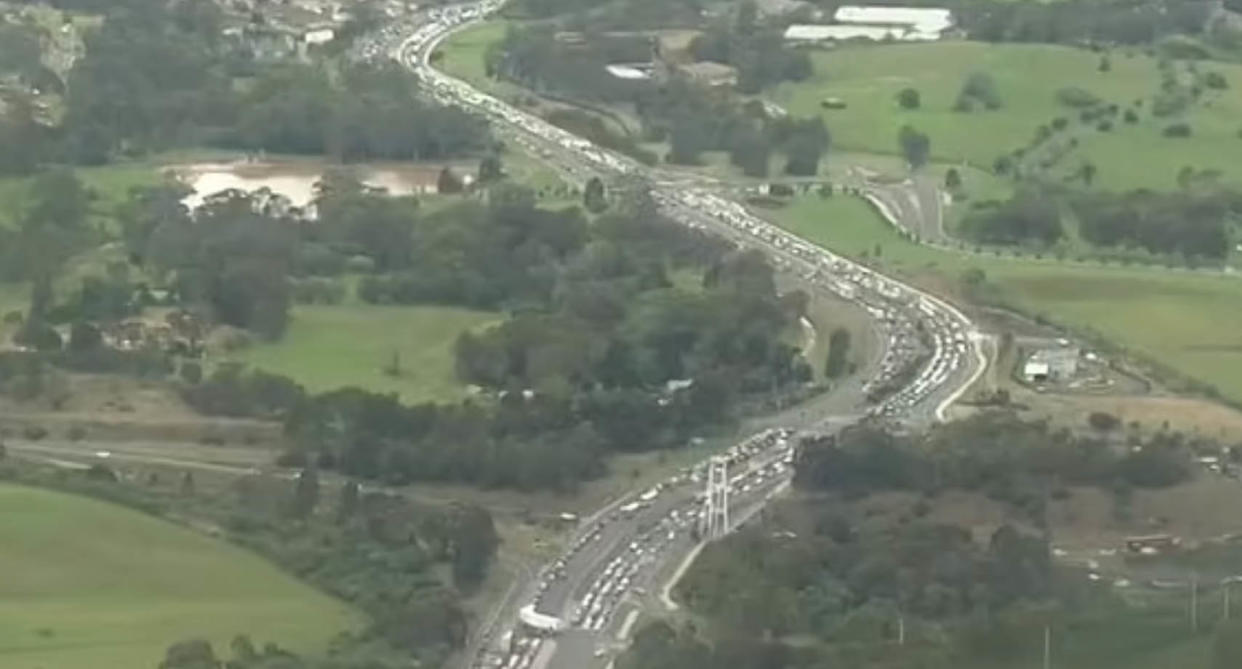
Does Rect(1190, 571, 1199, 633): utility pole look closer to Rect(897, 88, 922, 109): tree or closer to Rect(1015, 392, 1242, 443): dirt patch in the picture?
Rect(1015, 392, 1242, 443): dirt patch

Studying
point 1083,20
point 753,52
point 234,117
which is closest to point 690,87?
point 753,52

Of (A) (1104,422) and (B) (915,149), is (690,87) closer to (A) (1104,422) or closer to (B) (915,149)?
(B) (915,149)

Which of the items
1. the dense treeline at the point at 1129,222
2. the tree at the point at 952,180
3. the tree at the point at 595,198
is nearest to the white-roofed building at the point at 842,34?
the tree at the point at 952,180

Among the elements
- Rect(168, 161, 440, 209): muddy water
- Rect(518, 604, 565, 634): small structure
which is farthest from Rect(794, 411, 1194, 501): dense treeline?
Rect(168, 161, 440, 209): muddy water

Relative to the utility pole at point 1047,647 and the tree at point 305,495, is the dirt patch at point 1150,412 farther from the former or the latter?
the tree at point 305,495

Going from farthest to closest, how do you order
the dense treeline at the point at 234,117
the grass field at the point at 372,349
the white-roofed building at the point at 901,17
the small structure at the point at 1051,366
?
the white-roofed building at the point at 901,17 → the dense treeline at the point at 234,117 → the small structure at the point at 1051,366 → the grass field at the point at 372,349

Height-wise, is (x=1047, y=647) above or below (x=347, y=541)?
above
